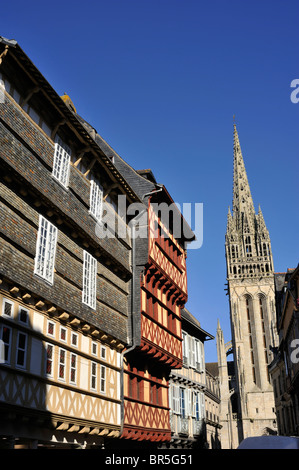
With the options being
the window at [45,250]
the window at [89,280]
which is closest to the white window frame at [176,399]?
the window at [89,280]

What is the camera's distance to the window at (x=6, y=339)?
1191cm

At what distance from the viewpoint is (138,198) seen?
2086cm

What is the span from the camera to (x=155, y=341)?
2125 centimetres

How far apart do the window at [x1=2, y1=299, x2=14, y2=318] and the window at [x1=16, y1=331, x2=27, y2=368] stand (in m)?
0.58

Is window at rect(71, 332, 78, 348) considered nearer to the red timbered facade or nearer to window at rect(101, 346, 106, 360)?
window at rect(101, 346, 106, 360)

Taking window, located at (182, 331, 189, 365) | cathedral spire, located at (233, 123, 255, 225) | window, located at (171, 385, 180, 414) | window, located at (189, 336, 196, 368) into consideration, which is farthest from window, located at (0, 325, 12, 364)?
cathedral spire, located at (233, 123, 255, 225)

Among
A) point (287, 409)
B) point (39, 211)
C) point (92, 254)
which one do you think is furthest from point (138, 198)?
point (287, 409)

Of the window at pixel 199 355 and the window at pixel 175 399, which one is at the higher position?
the window at pixel 199 355

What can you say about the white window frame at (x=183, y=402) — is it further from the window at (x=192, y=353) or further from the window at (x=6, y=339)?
the window at (x=6, y=339)

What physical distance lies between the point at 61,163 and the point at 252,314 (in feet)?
266

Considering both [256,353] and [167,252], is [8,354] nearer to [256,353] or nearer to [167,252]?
[167,252]

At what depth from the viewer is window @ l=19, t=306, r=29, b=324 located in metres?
12.8

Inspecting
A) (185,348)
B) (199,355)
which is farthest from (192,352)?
(199,355)

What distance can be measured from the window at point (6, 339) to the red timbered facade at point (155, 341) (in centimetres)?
767
